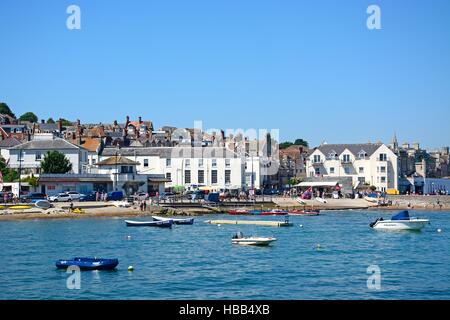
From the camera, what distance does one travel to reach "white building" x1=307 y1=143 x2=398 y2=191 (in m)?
121

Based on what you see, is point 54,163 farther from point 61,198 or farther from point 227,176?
point 227,176

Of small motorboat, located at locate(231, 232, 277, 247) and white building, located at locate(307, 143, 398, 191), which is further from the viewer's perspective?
white building, located at locate(307, 143, 398, 191)

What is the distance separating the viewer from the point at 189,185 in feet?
360

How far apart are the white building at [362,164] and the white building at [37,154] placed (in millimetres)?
42296

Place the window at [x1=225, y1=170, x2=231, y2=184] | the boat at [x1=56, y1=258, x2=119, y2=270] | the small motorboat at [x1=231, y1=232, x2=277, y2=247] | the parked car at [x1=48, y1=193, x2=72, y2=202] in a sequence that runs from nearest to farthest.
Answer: the boat at [x1=56, y1=258, x2=119, y2=270] < the small motorboat at [x1=231, y1=232, x2=277, y2=247] < the parked car at [x1=48, y1=193, x2=72, y2=202] < the window at [x1=225, y1=170, x2=231, y2=184]

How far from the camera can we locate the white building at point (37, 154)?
103 m

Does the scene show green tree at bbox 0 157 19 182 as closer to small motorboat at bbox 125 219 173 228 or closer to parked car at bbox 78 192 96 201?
parked car at bbox 78 192 96 201

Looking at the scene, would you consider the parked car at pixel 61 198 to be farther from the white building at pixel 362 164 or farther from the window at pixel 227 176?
the white building at pixel 362 164

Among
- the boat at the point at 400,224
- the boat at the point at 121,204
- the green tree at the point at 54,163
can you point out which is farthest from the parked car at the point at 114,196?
the boat at the point at 400,224

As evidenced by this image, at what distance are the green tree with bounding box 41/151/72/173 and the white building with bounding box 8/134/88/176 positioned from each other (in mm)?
3664

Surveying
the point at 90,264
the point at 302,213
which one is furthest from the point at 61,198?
the point at 90,264

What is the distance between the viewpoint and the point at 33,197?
88.8 meters

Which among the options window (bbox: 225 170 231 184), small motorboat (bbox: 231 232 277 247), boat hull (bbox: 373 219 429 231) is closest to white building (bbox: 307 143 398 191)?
window (bbox: 225 170 231 184)

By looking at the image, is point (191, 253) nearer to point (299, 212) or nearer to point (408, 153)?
point (299, 212)
